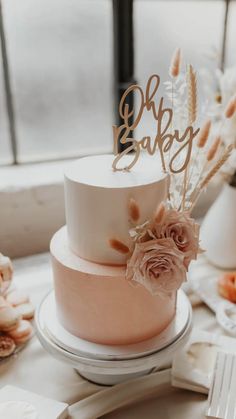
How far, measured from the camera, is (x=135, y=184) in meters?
0.74

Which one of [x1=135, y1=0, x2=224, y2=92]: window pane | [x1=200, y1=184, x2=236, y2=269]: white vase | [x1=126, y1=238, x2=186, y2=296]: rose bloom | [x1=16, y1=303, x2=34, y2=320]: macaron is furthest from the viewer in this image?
[x1=135, y1=0, x2=224, y2=92]: window pane

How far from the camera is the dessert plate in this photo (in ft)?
2.53

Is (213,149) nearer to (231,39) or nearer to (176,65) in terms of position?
(176,65)

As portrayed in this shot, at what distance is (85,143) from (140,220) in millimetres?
819

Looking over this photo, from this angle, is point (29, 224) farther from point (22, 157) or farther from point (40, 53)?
point (40, 53)

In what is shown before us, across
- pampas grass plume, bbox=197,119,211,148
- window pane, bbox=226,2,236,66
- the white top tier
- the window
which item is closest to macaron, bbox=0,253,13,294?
the white top tier

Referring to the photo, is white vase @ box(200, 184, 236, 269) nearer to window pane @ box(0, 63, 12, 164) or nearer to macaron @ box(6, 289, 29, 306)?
macaron @ box(6, 289, 29, 306)

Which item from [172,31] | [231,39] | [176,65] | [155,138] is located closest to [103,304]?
[155,138]

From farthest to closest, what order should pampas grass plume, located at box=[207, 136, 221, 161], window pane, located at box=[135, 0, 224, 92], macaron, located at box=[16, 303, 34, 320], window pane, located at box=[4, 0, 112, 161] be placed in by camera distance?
window pane, located at box=[135, 0, 224, 92], window pane, located at box=[4, 0, 112, 161], macaron, located at box=[16, 303, 34, 320], pampas grass plume, located at box=[207, 136, 221, 161]

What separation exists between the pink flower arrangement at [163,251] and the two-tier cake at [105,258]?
28mm

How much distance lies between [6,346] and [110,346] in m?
0.22

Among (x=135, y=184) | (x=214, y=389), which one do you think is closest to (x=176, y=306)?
(x=214, y=389)

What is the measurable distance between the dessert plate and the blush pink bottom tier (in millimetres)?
11

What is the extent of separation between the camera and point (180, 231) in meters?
0.73
